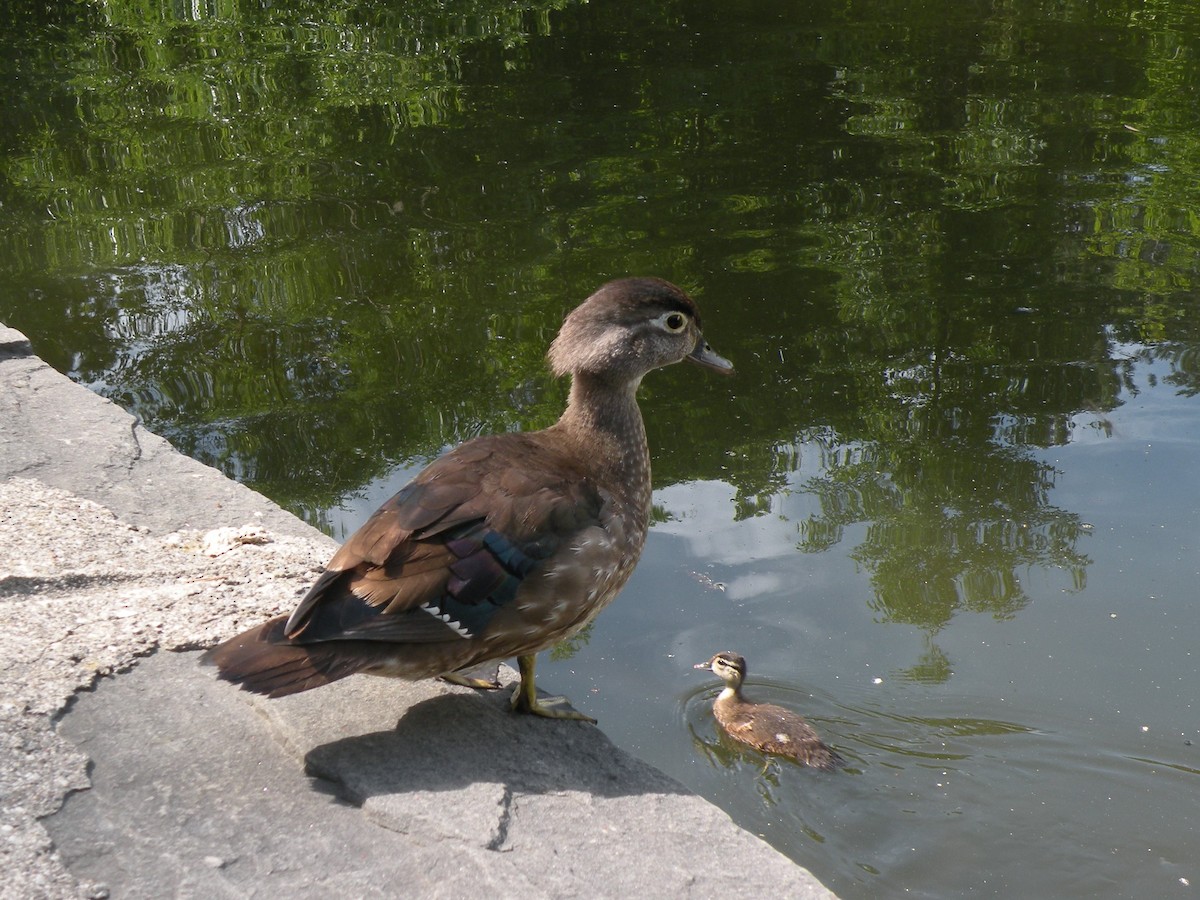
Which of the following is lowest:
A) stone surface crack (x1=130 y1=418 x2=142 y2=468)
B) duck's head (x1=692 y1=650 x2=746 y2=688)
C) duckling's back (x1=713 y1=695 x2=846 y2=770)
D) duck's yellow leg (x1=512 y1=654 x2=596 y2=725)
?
duckling's back (x1=713 y1=695 x2=846 y2=770)

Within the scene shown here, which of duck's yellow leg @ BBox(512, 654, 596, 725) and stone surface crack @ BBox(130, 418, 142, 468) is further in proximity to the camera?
stone surface crack @ BBox(130, 418, 142, 468)

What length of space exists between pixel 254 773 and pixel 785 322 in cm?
499

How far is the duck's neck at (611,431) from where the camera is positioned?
13.3 feet

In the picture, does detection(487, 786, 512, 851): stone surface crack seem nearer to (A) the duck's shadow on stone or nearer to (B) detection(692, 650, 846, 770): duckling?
(A) the duck's shadow on stone

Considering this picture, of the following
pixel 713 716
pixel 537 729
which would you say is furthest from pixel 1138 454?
pixel 537 729

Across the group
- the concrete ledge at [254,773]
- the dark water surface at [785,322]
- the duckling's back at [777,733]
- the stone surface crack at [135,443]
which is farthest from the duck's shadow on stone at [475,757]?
the stone surface crack at [135,443]

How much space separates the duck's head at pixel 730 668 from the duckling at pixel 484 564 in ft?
3.52

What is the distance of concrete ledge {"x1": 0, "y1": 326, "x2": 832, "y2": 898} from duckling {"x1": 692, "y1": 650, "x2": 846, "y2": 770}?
1.15 metres

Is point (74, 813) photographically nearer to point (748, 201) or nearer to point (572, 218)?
point (572, 218)

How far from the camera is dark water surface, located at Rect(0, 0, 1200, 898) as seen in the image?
185 inches

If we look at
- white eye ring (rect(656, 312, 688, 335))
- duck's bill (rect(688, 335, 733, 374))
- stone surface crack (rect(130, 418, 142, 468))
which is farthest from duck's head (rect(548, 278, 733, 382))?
stone surface crack (rect(130, 418, 142, 468))

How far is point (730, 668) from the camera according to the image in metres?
4.89

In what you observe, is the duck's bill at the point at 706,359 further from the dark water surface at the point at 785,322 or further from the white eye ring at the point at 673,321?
the dark water surface at the point at 785,322

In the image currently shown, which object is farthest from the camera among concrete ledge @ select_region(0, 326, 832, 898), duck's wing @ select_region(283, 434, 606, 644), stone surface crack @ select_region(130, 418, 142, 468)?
stone surface crack @ select_region(130, 418, 142, 468)
